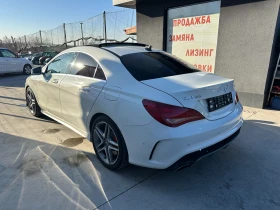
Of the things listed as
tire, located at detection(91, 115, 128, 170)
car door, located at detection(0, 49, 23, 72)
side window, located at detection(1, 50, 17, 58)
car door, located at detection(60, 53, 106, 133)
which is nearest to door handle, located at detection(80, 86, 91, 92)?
car door, located at detection(60, 53, 106, 133)

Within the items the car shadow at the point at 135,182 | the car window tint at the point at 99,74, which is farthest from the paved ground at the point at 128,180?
the car window tint at the point at 99,74

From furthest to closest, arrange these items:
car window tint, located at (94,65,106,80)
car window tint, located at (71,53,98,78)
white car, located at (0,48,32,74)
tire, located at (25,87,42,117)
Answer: white car, located at (0,48,32,74) < tire, located at (25,87,42,117) < car window tint, located at (71,53,98,78) < car window tint, located at (94,65,106,80)

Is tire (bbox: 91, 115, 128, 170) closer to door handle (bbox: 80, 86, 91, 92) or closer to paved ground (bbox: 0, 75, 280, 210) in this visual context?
paved ground (bbox: 0, 75, 280, 210)

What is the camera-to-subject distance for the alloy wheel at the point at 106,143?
2.72 m

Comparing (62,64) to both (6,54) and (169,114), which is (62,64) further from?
(6,54)

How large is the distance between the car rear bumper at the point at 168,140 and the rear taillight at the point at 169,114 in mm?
48

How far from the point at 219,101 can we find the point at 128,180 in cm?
143

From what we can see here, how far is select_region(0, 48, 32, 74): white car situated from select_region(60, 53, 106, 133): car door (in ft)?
33.0

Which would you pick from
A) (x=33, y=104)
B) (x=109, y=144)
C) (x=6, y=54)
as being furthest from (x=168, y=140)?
(x=6, y=54)

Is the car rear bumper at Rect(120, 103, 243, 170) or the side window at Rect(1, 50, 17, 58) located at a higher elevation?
the side window at Rect(1, 50, 17, 58)

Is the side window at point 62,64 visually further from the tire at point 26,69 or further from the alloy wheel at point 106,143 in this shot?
the tire at point 26,69

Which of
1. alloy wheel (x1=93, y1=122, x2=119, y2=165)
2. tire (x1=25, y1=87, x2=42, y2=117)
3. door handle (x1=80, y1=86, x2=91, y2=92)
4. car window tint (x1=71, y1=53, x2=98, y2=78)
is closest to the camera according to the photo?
alloy wheel (x1=93, y1=122, x2=119, y2=165)

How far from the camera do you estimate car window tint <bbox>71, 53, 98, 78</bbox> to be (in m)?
3.10

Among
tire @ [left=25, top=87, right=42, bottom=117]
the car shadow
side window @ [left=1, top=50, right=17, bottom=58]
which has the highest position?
side window @ [left=1, top=50, right=17, bottom=58]
